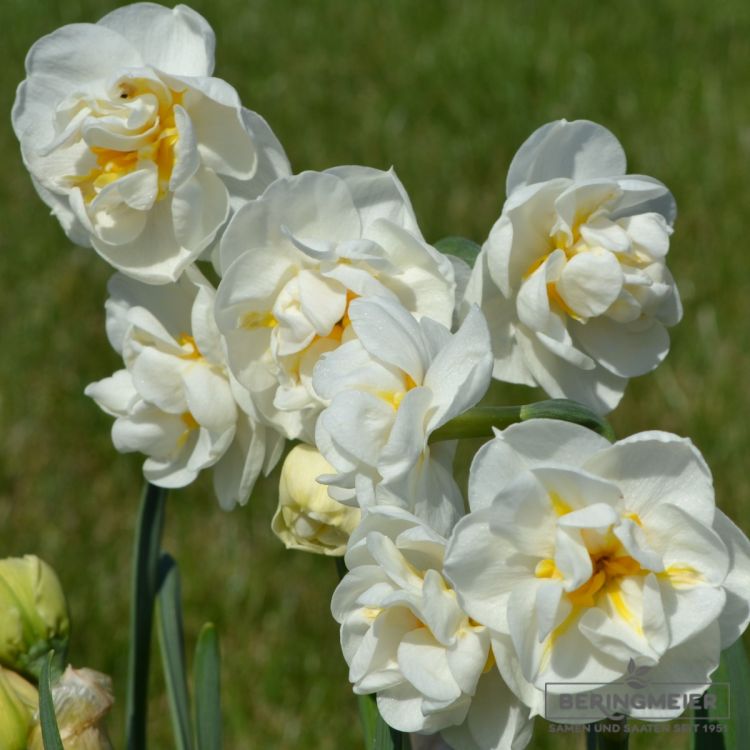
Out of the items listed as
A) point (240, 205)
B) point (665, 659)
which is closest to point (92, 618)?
point (240, 205)

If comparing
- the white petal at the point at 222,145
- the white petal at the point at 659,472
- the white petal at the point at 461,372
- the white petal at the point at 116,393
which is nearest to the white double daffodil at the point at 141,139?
the white petal at the point at 222,145

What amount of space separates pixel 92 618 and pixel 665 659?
5.64ft

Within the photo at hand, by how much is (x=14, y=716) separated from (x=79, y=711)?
0.05 metres

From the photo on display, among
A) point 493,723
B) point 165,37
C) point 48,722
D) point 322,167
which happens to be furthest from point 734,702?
point 322,167

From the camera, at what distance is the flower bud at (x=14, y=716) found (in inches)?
35.6

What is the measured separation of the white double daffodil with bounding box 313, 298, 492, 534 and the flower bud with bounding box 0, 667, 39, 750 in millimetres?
309

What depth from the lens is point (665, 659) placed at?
729 millimetres

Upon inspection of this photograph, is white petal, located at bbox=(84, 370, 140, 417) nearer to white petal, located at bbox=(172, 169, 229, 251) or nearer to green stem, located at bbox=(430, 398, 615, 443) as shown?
white petal, located at bbox=(172, 169, 229, 251)

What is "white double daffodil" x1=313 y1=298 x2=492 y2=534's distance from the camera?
0.73 meters

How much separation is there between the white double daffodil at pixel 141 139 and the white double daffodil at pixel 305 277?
2.2 inches

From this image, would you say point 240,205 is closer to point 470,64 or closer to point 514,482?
point 514,482

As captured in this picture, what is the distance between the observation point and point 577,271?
858 mm

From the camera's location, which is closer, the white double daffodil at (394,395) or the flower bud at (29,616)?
the white double daffodil at (394,395)

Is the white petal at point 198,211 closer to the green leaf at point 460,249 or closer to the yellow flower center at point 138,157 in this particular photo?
the yellow flower center at point 138,157
